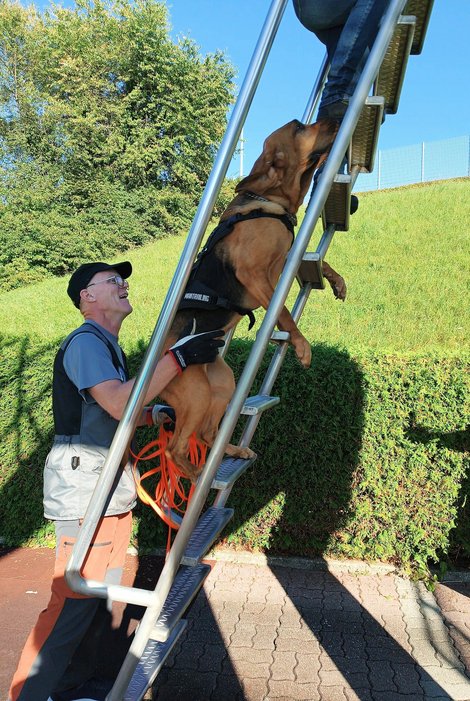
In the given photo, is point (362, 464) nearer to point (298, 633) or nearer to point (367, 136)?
point (298, 633)

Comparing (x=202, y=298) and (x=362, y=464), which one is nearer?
(x=202, y=298)

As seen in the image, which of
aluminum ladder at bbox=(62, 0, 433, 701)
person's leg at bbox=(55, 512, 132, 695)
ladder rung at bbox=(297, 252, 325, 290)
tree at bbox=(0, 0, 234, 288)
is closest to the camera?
aluminum ladder at bbox=(62, 0, 433, 701)

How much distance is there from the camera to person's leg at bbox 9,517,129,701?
2555 mm

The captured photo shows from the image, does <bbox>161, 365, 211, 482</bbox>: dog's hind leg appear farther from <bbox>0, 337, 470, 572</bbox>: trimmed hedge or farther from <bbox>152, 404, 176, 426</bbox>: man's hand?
<bbox>0, 337, 470, 572</bbox>: trimmed hedge

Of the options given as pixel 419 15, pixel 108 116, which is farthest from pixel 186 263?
pixel 108 116

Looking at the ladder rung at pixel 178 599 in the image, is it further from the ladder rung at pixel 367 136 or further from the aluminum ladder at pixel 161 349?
the ladder rung at pixel 367 136

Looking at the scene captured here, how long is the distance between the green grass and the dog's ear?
2918mm

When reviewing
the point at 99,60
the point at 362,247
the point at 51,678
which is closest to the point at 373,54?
the point at 51,678

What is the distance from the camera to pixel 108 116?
2755 cm

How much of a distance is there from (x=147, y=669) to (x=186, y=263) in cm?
146

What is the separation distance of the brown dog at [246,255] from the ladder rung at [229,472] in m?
0.17

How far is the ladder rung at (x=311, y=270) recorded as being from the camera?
2.16 m

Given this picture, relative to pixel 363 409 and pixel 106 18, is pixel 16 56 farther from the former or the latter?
pixel 363 409

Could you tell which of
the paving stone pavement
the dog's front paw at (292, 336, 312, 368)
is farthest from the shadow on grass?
the dog's front paw at (292, 336, 312, 368)
